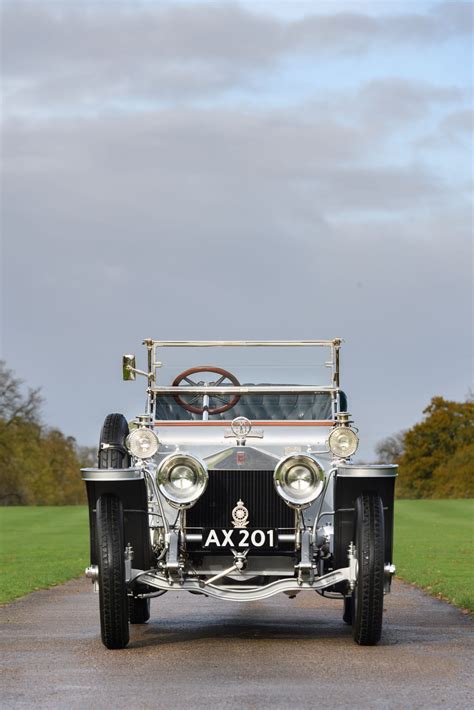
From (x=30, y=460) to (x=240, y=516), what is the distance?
7761cm

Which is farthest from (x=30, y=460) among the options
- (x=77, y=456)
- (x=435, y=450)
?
(x=435, y=450)

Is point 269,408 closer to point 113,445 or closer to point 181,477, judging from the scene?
point 113,445

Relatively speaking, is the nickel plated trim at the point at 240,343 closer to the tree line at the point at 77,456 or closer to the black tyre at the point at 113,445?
the black tyre at the point at 113,445

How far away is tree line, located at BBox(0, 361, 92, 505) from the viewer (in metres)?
86.1

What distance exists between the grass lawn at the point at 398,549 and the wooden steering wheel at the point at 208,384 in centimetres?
403

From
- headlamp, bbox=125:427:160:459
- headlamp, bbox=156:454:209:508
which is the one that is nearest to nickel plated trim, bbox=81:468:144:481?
headlamp, bbox=156:454:209:508

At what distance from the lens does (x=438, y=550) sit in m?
32.1

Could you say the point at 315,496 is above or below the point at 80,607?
above

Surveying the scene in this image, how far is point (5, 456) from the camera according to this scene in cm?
8631

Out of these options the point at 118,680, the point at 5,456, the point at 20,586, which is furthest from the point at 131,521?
the point at 5,456

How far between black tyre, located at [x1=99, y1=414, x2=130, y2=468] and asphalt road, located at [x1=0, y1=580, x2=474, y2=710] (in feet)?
5.46

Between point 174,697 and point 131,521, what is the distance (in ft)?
10.6

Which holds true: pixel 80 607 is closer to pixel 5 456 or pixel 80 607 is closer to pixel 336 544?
pixel 336 544

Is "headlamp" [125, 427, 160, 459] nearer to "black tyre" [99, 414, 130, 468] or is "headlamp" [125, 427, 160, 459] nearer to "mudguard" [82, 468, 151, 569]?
"mudguard" [82, 468, 151, 569]
